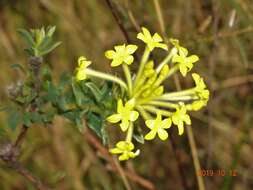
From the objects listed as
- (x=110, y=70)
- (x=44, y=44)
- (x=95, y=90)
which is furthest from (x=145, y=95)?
(x=110, y=70)

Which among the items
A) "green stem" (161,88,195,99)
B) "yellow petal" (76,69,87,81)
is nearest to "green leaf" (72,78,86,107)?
"yellow petal" (76,69,87,81)

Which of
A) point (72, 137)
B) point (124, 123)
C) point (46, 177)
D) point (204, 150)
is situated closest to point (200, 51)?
point (204, 150)

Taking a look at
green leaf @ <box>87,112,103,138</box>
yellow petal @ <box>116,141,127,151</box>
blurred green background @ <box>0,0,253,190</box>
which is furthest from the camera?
blurred green background @ <box>0,0,253,190</box>

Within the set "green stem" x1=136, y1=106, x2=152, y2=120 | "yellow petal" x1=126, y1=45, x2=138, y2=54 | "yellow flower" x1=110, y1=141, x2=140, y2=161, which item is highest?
"yellow petal" x1=126, y1=45, x2=138, y2=54

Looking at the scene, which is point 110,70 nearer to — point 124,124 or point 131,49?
Answer: point 131,49

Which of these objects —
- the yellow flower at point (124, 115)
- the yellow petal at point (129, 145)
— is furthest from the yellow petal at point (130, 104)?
the yellow petal at point (129, 145)

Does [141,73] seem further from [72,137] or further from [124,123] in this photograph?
[72,137]

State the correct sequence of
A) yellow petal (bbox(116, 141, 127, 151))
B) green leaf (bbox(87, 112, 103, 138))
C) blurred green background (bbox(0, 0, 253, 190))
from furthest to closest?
blurred green background (bbox(0, 0, 253, 190)), green leaf (bbox(87, 112, 103, 138)), yellow petal (bbox(116, 141, 127, 151))

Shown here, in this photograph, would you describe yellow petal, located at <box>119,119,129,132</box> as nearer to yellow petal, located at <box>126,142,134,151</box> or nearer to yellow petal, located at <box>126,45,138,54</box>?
yellow petal, located at <box>126,142,134,151</box>
